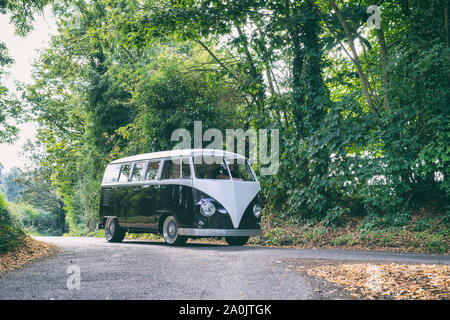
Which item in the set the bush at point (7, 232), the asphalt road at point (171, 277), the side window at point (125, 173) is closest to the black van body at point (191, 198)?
the side window at point (125, 173)

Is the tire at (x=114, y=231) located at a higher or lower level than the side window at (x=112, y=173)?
lower

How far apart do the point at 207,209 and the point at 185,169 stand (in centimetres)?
133

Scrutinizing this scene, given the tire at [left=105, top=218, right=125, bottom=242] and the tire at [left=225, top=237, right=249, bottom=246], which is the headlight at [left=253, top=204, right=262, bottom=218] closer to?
the tire at [left=225, top=237, right=249, bottom=246]

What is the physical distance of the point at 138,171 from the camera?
14.3 meters

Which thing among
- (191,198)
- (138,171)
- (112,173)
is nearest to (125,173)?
(138,171)

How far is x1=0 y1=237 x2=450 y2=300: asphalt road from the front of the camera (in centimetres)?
563

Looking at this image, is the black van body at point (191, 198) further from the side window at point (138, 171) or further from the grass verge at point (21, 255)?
the grass verge at point (21, 255)

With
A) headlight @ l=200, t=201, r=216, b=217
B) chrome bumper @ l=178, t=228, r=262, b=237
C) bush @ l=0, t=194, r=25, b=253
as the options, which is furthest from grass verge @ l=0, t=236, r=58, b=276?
headlight @ l=200, t=201, r=216, b=217

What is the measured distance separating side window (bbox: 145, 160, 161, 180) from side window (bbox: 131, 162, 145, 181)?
1.07 feet

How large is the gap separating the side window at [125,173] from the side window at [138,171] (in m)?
0.39

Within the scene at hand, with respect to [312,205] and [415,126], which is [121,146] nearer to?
[312,205]

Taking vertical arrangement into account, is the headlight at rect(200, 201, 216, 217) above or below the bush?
above

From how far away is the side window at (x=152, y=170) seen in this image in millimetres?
13414
